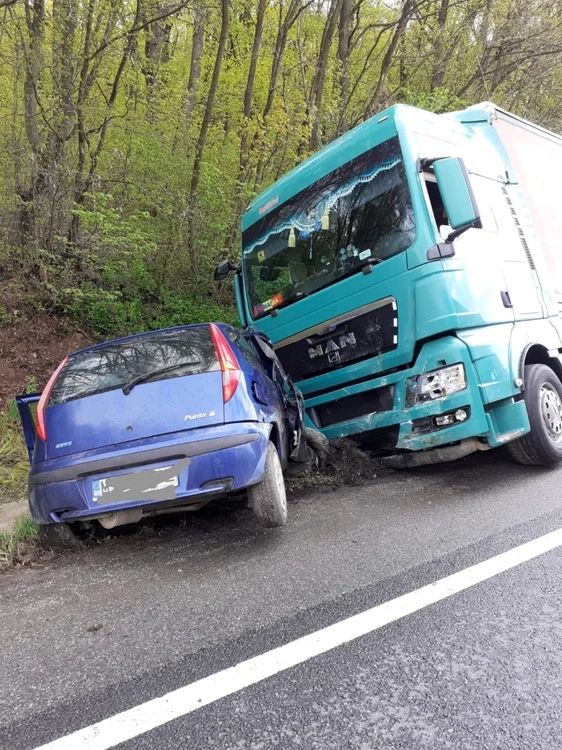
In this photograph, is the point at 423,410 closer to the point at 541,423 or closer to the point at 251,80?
the point at 541,423

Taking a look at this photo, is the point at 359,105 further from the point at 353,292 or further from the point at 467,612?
the point at 467,612

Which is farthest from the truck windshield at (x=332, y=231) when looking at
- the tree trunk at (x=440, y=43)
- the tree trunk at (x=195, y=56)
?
the tree trunk at (x=440, y=43)

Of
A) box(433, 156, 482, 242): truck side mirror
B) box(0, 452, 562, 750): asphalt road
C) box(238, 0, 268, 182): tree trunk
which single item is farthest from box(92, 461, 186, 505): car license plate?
box(238, 0, 268, 182): tree trunk

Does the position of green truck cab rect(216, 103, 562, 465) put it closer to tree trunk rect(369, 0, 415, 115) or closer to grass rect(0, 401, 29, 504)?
grass rect(0, 401, 29, 504)

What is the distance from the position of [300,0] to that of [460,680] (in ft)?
38.9

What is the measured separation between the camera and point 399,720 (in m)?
1.80

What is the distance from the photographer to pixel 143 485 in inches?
119

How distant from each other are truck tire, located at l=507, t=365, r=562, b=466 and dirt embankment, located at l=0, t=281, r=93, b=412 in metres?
5.74

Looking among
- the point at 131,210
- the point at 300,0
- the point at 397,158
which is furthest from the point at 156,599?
the point at 300,0

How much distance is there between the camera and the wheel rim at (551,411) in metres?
4.61

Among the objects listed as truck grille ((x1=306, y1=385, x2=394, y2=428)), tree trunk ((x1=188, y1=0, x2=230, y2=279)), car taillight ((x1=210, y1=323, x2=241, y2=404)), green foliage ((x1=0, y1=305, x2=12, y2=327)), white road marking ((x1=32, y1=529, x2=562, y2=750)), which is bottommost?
white road marking ((x1=32, y1=529, x2=562, y2=750))

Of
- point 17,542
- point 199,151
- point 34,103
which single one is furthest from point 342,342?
point 34,103

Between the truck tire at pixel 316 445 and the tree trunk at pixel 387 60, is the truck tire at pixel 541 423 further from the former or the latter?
the tree trunk at pixel 387 60

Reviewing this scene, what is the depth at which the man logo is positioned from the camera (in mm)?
4587
